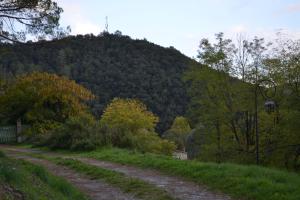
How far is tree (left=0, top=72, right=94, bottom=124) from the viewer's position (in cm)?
3488

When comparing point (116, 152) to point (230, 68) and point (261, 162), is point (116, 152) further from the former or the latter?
point (230, 68)

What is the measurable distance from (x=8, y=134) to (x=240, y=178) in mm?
26764

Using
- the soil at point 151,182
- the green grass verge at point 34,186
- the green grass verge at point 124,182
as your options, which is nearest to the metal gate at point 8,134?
the green grass verge at point 124,182

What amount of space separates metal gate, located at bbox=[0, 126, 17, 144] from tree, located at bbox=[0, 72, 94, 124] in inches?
38.6

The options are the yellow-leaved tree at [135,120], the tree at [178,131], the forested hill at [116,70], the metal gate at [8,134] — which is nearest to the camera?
the yellow-leaved tree at [135,120]

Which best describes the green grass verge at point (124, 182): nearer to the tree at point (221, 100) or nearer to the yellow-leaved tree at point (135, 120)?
the tree at point (221, 100)

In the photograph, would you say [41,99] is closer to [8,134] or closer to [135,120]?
[8,134]

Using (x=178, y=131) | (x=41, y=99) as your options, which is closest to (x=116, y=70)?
(x=178, y=131)

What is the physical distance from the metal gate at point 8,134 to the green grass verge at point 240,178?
68.6 ft

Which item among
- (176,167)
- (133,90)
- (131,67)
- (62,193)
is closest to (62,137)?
(176,167)

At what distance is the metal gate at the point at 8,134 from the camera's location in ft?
116

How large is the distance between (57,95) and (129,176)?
2198 centimetres

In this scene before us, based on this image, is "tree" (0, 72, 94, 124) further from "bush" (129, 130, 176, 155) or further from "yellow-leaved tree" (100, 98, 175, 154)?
"bush" (129, 130, 176, 155)

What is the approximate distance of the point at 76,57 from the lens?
57.4m
